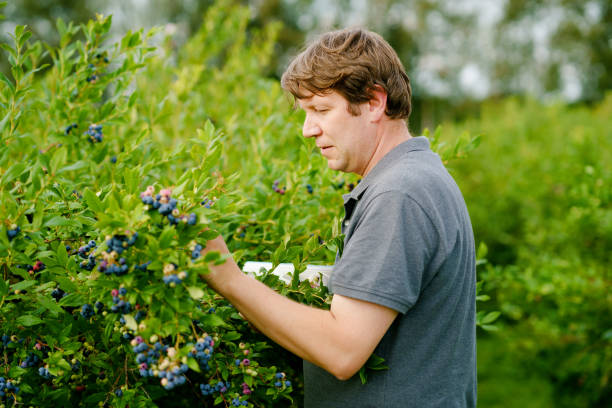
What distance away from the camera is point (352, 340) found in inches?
49.4

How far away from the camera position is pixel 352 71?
1587mm

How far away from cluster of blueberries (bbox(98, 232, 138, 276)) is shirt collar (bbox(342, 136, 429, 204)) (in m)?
0.68

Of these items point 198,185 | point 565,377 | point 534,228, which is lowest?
point 565,377

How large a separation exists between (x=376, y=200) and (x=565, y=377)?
15.4ft

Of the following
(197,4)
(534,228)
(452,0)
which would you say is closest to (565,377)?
(534,228)

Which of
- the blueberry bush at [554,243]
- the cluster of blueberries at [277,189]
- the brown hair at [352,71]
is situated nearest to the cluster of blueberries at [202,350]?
the brown hair at [352,71]

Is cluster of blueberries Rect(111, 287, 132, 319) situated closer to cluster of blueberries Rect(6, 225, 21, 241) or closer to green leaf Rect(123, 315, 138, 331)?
green leaf Rect(123, 315, 138, 331)

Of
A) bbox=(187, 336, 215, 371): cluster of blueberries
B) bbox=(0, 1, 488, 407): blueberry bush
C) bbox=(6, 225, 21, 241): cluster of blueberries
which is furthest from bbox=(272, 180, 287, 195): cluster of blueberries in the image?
bbox=(6, 225, 21, 241): cluster of blueberries

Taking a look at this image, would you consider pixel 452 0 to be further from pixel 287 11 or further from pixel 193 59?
pixel 193 59

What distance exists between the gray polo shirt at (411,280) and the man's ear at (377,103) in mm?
128

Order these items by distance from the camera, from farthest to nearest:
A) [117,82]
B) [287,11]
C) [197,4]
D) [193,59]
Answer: [287,11] → [197,4] → [193,59] → [117,82]

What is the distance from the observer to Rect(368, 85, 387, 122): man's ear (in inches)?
64.4

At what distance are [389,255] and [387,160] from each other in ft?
1.42

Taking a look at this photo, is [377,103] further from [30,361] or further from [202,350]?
[30,361]
